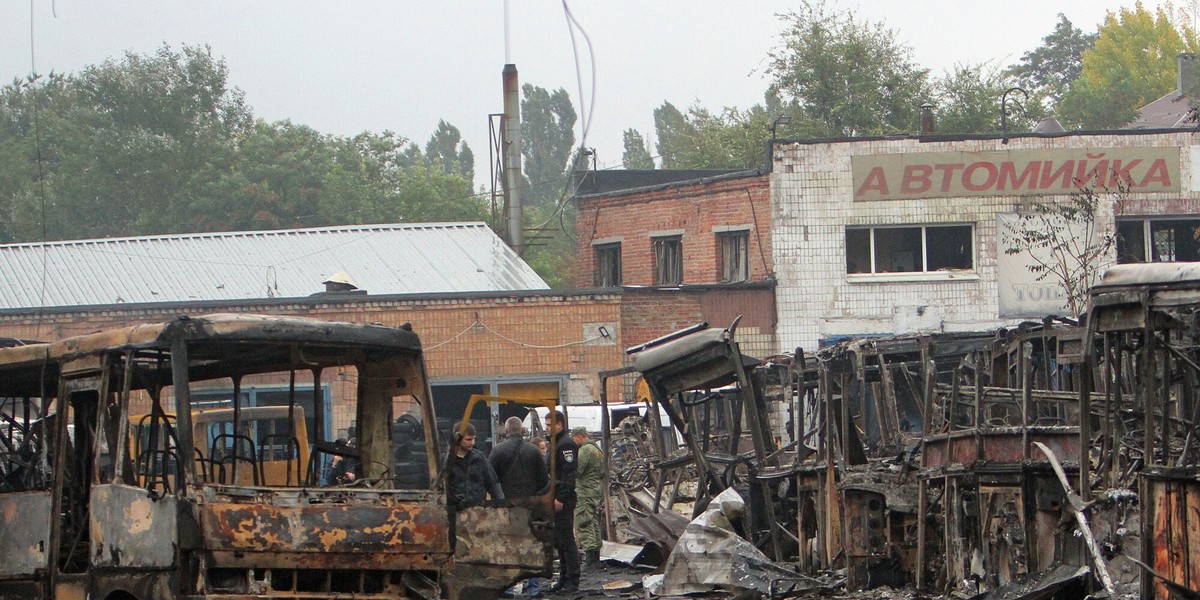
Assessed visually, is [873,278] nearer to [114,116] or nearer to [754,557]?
[754,557]

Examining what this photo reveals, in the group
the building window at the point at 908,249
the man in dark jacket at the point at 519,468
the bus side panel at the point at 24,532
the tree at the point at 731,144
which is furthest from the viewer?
the tree at the point at 731,144

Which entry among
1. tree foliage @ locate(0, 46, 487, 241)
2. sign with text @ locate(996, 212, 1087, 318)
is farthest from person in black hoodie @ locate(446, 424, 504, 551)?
tree foliage @ locate(0, 46, 487, 241)

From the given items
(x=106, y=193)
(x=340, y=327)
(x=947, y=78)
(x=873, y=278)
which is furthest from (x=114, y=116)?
(x=340, y=327)

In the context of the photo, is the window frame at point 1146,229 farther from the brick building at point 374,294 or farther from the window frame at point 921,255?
the brick building at point 374,294

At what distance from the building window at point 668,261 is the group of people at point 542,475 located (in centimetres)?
1693

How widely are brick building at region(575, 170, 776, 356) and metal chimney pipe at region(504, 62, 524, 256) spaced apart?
3.62 metres

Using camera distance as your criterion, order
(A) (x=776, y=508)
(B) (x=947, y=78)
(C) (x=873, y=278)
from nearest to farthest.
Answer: (A) (x=776, y=508), (C) (x=873, y=278), (B) (x=947, y=78)

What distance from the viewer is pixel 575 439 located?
1656 centimetres

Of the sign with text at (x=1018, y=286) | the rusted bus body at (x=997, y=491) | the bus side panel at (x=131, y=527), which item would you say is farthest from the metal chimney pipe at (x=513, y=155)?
the bus side panel at (x=131, y=527)

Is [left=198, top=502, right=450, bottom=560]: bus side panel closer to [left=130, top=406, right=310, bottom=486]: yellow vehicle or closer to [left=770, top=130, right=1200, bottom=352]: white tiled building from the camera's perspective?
[left=130, top=406, right=310, bottom=486]: yellow vehicle

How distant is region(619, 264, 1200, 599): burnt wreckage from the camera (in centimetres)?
894

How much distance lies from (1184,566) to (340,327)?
5.34m

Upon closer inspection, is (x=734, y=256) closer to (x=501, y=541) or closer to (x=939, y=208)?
(x=939, y=208)

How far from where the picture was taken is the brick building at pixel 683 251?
29.7 m
